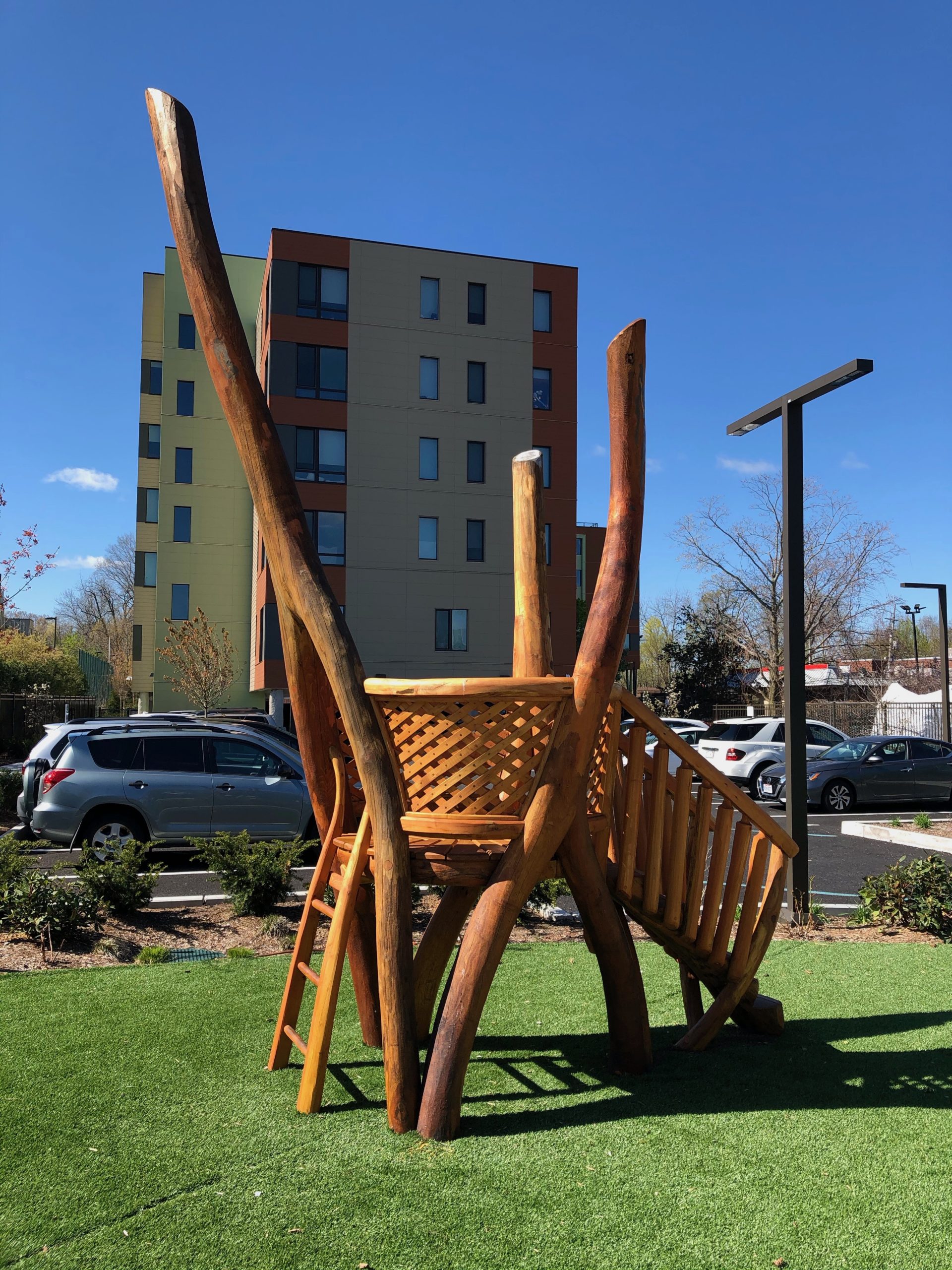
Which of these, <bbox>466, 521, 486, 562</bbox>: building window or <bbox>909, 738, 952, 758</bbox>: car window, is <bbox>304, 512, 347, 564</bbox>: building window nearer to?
<bbox>466, 521, 486, 562</bbox>: building window

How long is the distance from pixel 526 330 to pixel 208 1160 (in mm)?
33348

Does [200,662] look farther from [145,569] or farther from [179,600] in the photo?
[145,569]

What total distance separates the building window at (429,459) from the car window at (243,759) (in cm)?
2297

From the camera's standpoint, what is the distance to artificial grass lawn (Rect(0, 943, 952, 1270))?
3.12 m

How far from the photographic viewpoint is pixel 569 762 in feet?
13.5

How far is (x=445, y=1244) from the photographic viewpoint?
3113mm

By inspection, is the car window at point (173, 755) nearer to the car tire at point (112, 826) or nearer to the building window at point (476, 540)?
the car tire at point (112, 826)

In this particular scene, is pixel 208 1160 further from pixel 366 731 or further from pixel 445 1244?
pixel 366 731

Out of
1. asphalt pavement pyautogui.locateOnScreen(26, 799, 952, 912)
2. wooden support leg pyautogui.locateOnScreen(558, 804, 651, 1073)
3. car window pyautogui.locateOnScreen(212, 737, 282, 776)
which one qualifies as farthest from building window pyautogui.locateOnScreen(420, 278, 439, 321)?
wooden support leg pyautogui.locateOnScreen(558, 804, 651, 1073)

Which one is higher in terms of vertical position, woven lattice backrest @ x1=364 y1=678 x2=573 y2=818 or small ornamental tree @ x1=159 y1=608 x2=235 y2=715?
small ornamental tree @ x1=159 y1=608 x2=235 y2=715

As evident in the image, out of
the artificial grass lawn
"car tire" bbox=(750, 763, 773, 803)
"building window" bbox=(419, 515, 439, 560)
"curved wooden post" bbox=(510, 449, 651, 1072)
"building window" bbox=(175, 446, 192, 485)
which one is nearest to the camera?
the artificial grass lawn

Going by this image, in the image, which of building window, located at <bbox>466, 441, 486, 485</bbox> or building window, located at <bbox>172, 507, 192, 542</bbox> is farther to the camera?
building window, located at <bbox>172, 507, 192, 542</bbox>

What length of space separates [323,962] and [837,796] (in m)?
15.7

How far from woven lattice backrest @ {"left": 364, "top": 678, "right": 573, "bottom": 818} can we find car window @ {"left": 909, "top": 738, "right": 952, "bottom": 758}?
1636cm
